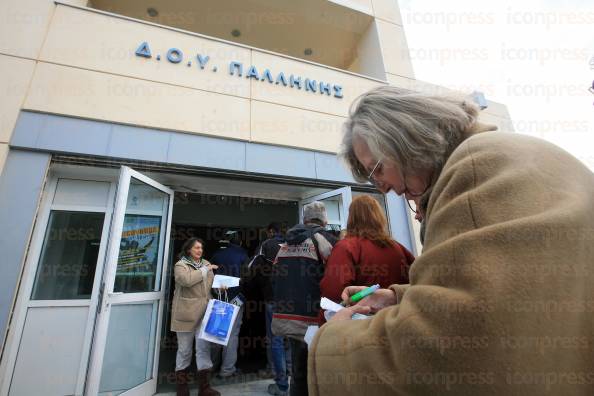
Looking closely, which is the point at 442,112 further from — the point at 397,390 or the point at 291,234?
the point at 291,234

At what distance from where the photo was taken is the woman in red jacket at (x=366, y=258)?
183 centimetres

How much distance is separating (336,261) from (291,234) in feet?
2.72

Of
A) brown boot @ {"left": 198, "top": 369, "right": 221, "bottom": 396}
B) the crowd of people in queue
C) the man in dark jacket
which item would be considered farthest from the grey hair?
brown boot @ {"left": 198, "top": 369, "right": 221, "bottom": 396}

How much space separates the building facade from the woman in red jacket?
2.01m

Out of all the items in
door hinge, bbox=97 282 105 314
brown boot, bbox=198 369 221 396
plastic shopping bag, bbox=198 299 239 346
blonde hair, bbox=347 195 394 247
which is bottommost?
brown boot, bbox=198 369 221 396

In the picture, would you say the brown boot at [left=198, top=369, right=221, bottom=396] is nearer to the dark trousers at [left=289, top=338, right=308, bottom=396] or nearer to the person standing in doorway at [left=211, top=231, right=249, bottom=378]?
the person standing in doorway at [left=211, top=231, right=249, bottom=378]

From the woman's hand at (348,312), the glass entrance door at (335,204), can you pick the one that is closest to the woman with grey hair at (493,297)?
the woman's hand at (348,312)

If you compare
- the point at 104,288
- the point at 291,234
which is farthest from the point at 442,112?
the point at 104,288

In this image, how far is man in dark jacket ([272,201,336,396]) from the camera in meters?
2.49

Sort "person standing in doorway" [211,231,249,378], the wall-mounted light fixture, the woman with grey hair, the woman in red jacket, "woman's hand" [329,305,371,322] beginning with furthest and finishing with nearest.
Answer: the wall-mounted light fixture < "person standing in doorway" [211,231,249,378] < the woman in red jacket < "woman's hand" [329,305,371,322] < the woman with grey hair

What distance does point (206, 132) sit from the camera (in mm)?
3676

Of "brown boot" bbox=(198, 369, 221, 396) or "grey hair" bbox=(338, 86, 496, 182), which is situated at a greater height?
"grey hair" bbox=(338, 86, 496, 182)

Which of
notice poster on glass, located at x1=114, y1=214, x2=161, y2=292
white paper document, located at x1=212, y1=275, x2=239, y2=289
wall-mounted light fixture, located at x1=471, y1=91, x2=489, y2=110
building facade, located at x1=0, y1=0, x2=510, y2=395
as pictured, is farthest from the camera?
wall-mounted light fixture, located at x1=471, y1=91, x2=489, y2=110

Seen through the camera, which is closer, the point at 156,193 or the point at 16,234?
the point at 16,234
